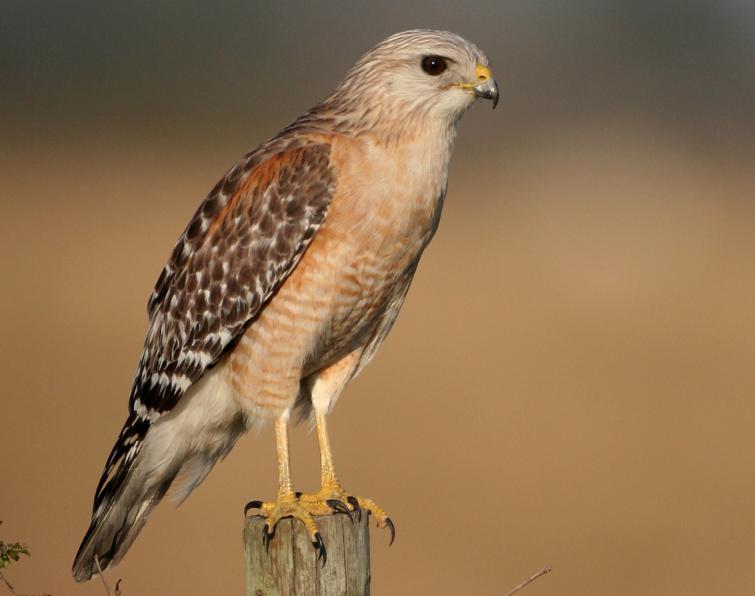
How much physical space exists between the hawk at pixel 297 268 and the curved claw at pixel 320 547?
1.29 feet

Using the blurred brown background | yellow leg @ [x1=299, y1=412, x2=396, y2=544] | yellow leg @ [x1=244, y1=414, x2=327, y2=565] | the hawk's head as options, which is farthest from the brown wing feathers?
the blurred brown background

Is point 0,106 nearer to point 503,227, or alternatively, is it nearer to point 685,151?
point 503,227

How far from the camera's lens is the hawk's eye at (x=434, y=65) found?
505 centimetres

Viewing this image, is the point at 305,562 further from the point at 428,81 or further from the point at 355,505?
the point at 428,81

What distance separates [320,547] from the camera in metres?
4.24

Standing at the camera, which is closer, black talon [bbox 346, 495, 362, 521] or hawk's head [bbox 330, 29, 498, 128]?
black talon [bbox 346, 495, 362, 521]

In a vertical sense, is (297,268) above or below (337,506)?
above

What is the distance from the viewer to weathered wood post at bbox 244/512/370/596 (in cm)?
416

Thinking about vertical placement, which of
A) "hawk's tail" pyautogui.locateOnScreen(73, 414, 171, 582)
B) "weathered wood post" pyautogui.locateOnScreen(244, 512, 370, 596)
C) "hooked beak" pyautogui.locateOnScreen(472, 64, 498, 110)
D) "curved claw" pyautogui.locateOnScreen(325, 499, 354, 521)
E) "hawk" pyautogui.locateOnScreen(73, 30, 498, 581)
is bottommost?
"weathered wood post" pyautogui.locateOnScreen(244, 512, 370, 596)

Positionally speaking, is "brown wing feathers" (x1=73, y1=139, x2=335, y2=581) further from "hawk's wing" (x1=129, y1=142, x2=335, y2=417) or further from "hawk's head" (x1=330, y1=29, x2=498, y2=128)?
"hawk's head" (x1=330, y1=29, x2=498, y2=128)

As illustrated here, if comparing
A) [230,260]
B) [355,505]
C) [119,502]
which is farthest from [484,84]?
[119,502]

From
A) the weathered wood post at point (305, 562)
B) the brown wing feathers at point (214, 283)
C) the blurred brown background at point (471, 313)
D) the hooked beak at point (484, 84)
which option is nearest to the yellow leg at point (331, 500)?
the weathered wood post at point (305, 562)

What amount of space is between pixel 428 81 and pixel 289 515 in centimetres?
169

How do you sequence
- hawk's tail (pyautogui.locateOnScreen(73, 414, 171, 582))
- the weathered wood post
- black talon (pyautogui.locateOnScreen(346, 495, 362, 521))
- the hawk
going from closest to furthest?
the weathered wood post
black talon (pyautogui.locateOnScreen(346, 495, 362, 521))
the hawk
hawk's tail (pyautogui.locateOnScreen(73, 414, 171, 582))
